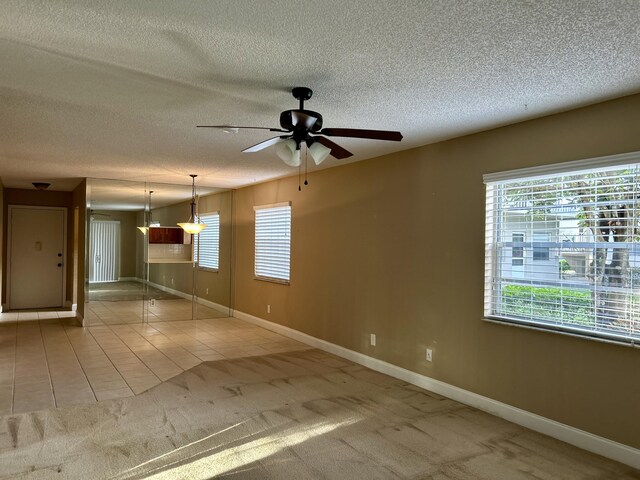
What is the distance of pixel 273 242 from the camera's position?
23.3ft

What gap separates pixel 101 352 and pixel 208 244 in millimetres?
3064

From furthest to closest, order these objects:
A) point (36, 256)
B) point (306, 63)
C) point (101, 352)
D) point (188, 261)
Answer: point (36, 256) → point (188, 261) → point (101, 352) → point (306, 63)

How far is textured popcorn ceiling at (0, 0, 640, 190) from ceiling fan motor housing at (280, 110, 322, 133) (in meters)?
0.20

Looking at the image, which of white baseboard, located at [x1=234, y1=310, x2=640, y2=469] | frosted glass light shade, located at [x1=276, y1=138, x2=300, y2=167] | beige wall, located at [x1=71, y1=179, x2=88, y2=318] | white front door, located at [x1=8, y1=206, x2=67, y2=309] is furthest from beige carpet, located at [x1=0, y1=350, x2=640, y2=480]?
white front door, located at [x1=8, y1=206, x2=67, y2=309]

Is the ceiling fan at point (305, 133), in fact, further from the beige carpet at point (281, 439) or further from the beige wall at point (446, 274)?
the beige carpet at point (281, 439)

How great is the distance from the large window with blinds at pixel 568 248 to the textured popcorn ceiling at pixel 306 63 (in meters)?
0.51

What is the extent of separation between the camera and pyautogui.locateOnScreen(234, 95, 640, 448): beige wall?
3088mm

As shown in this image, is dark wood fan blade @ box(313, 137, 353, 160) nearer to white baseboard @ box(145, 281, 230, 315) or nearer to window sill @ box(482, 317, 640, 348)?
window sill @ box(482, 317, 640, 348)

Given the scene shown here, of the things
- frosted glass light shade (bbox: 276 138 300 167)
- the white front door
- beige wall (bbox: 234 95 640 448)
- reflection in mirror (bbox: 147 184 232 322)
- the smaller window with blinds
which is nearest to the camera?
frosted glass light shade (bbox: 276 138 300 167)

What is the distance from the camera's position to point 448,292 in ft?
13.7

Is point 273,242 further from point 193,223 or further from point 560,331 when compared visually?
point 560,331

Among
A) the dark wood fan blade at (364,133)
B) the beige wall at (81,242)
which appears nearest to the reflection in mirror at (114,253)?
the beige wall at (81,242)

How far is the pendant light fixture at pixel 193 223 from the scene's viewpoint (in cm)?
718

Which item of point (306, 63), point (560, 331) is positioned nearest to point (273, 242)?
point (560, 331)
